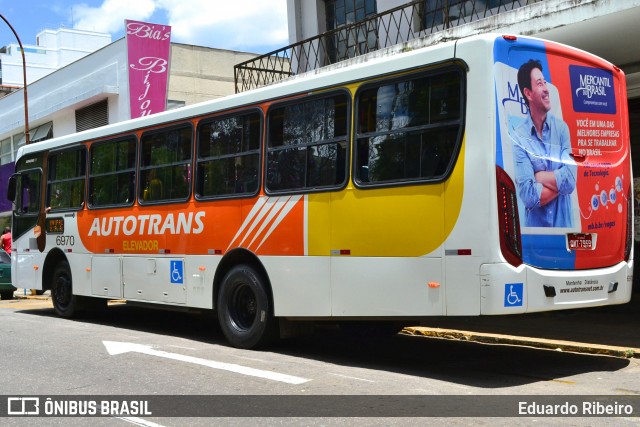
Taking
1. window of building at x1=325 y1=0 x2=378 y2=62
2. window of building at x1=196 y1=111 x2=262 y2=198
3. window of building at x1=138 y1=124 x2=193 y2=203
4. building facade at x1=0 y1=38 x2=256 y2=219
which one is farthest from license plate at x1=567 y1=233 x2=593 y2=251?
building facade at x1=0 y1=38 x2=256 y2=219

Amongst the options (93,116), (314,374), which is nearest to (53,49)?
(93,116)

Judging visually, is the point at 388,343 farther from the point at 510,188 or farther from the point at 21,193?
the point at 21,193

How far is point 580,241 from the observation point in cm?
827

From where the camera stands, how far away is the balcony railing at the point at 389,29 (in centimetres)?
1447

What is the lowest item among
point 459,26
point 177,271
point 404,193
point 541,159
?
point 177,271

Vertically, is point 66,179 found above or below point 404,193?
above

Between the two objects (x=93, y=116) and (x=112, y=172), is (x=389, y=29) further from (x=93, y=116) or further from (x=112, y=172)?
(x=93, y=116)

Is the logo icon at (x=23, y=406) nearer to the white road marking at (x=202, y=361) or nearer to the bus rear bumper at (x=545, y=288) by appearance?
the white road marking at (x=202, y=361)

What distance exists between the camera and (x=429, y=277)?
7953 millimetres

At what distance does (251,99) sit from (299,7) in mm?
9711

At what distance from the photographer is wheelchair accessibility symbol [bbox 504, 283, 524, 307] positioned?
755cm

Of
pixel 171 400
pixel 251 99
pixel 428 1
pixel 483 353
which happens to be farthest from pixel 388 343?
pixel 428 1

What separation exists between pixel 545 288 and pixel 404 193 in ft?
5.39

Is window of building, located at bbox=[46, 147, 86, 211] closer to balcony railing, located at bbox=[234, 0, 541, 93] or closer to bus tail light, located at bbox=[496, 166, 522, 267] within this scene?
balcony railing, located at bbox=[234, 0, 541, 93]
